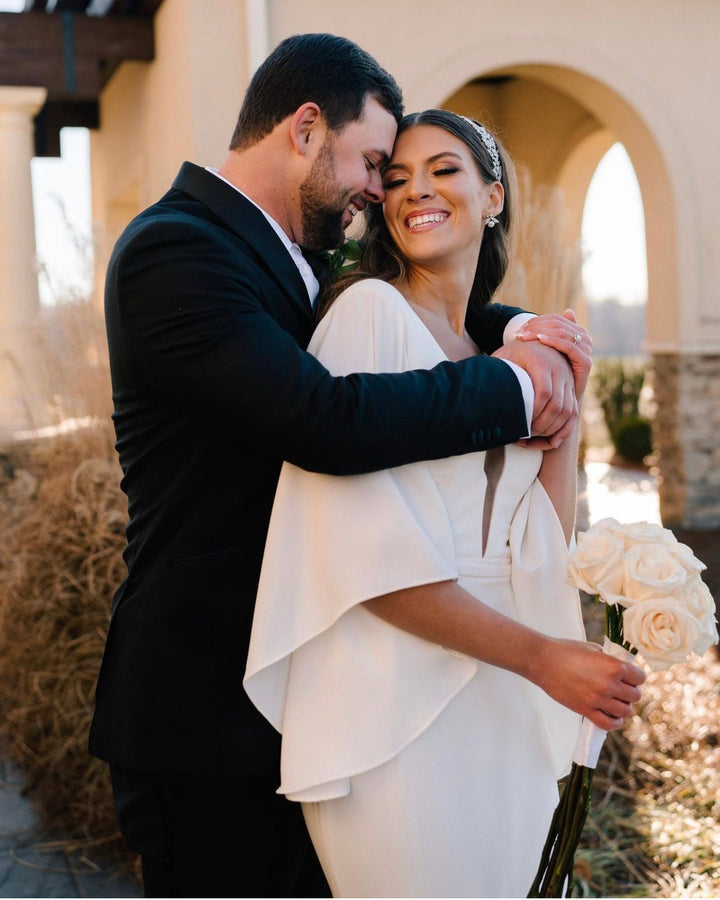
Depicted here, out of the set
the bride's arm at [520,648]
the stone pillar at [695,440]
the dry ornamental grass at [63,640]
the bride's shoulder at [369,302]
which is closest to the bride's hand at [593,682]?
the bride's arm at [520,648]

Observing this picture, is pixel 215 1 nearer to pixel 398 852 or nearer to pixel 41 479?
pixel 41 479

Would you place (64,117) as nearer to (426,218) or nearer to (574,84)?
(574,84)

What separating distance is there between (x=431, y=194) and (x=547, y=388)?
42 cm

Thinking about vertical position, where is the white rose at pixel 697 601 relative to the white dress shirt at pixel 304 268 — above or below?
below

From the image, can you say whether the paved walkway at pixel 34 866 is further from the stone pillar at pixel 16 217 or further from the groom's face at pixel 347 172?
the stone pillar at pixel 16 217

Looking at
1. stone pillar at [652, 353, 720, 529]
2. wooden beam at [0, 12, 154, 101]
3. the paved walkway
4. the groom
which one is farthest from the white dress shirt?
stone pillar at [652, 353, 720, 529]

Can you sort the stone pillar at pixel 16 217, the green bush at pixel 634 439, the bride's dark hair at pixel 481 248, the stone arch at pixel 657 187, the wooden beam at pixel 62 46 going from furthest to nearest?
the green bush at pixel 634 439, the stone pillar at pixel 16 217, the stone arch at pixel 657 187, the wooden beam at pixel 62 46, the bride's dark hair at pixel 481 248

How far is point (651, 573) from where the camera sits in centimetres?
143

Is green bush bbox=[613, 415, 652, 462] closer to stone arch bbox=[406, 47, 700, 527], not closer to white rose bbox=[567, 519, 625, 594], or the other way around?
stone arch bbox=[406, 47, 700, 527]

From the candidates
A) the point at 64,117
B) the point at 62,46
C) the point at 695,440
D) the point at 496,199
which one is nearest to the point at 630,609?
the point at 496,199

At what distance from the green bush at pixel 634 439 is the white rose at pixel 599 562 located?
11425 mm

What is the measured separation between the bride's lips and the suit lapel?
216mm

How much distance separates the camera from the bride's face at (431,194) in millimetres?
1821

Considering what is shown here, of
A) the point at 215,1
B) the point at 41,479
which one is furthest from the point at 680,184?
the point at 41,479
